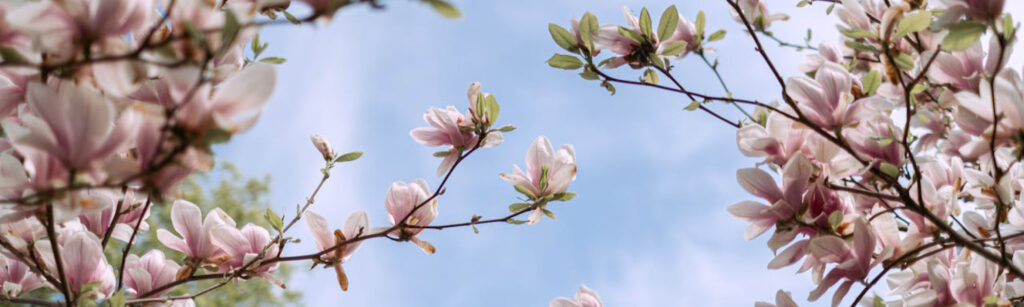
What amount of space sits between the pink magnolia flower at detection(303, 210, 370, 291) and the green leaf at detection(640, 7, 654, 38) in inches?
22.1

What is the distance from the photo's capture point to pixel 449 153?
1.33 meters

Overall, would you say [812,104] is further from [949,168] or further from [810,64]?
[810,64]

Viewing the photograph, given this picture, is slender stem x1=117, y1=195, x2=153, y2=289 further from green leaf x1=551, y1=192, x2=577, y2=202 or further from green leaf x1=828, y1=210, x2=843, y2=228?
green leaf x1=828, y1=210, x2=843, y2=228

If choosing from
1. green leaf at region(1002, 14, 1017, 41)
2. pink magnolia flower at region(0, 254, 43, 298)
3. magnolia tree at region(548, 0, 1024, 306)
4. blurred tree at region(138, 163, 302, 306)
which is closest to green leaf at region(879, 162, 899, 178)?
magnolia tree at region(548, 0, 1024, 306)

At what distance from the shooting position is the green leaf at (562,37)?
45.6 inches

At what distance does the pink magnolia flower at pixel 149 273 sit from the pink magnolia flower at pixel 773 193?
2.96 ft

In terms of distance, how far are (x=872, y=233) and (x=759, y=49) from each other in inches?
12.1

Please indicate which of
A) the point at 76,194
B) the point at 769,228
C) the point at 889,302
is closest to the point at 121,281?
the point at 76,194

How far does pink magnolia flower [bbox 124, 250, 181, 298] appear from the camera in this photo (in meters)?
1.12

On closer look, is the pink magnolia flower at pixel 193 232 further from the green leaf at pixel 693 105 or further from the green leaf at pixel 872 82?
the green leaf at pixel 872 82

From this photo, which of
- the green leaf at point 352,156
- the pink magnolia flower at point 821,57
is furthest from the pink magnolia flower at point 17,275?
the pink magnolia flower at point 821,57

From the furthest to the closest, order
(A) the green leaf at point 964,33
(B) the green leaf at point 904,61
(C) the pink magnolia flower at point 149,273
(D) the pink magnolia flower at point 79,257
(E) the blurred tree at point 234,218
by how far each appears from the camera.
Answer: (E) the blurred tree at point 234,218
(C) the pink magnolia flower at point 149,273
(B) the green leaf at point 904,61
(D) the pink magnolia flower at point 79,257
(A) the green leaf at point 964,33

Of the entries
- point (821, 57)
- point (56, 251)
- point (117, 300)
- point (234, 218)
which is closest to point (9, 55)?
point (56, 251)

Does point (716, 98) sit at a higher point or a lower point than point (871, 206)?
higher
